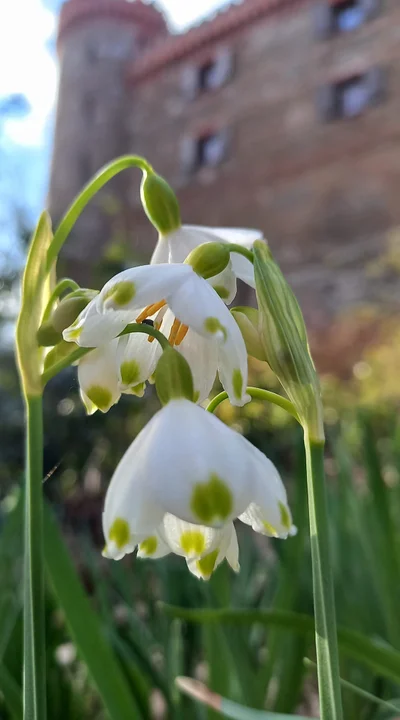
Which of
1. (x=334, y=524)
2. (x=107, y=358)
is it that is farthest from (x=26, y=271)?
(x=334, y=524)

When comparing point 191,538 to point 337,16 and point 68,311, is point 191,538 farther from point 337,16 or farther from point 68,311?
point 337,16

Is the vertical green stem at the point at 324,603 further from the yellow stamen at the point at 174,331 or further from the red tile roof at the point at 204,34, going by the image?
the red tile roof at the point at 204,34

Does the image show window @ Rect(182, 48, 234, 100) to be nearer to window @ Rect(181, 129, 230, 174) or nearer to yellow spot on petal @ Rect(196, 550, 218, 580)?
window @ Rect(181, 129, 230, 174)

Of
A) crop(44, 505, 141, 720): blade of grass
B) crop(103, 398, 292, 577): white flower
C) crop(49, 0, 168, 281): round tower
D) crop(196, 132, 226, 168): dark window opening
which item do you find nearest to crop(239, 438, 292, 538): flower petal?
crop(103, 398, 292, 577): white flower

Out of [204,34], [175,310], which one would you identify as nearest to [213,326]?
[175,310]

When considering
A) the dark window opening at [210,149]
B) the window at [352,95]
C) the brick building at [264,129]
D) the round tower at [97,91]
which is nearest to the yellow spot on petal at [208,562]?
the brick building at [264,129]

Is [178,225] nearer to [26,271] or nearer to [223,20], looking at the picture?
[26,271]
